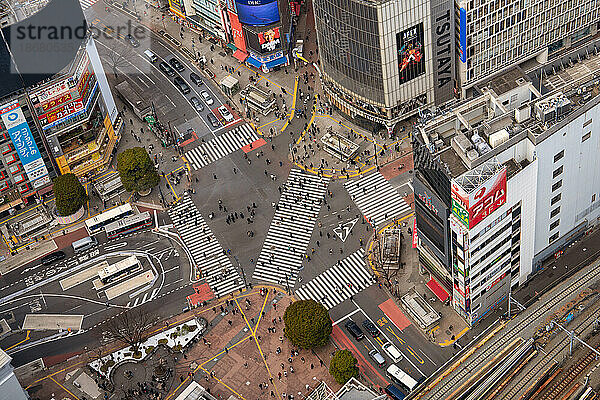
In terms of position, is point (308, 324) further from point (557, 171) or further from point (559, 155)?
point (559, 155)

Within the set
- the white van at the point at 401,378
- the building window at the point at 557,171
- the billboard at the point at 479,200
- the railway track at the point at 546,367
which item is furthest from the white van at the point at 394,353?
the building window at the point at 557,171

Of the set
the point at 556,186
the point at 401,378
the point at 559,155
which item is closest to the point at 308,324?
the point at 401,378

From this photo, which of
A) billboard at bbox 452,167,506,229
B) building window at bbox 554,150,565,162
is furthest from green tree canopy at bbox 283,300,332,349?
building window at bbox 554,150,565,162

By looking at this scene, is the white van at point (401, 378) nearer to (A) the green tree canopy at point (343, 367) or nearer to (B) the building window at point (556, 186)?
(A) the green tree canopy at point (343, 367)

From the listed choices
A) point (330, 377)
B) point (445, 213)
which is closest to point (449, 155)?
point (445, 213)

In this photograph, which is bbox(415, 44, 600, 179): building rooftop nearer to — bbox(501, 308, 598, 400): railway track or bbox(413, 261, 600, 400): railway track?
bbox(413, 261, 600, 400): railway track

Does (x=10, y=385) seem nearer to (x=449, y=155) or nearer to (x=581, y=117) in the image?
(x=449, y=155)
